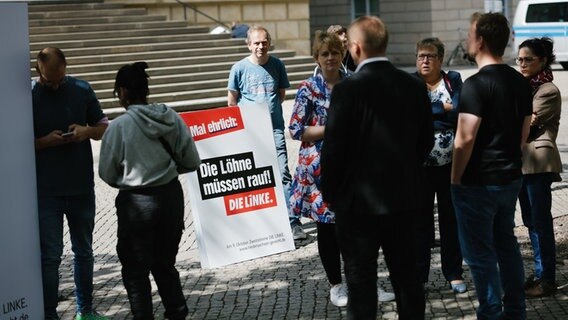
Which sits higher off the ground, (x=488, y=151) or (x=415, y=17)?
(x=415, y=17)

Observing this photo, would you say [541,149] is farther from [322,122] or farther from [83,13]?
[83,13]

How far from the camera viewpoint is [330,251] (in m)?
7.32

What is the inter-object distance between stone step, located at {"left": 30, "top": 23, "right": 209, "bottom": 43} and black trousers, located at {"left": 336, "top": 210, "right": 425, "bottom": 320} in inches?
813

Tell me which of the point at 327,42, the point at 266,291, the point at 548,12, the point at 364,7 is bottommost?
the point at 266,291

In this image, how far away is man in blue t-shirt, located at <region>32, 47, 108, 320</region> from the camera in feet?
22.1

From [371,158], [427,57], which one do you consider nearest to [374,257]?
[371,158]

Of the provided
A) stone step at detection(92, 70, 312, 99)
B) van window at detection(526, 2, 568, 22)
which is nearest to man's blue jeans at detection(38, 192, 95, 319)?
stone step at detection(92, 70, 312, 99)

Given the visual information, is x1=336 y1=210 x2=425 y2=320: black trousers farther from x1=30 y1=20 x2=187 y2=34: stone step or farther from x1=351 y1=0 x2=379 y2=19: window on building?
x1=351 y1=0 x2=379 y2=19: window on building

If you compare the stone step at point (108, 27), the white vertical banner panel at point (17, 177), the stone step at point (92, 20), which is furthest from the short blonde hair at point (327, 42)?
the stone step at point (92, 20)

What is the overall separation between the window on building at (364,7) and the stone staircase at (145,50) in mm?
15107

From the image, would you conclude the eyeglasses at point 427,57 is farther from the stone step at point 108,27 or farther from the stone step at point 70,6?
the stone step at point 70,6

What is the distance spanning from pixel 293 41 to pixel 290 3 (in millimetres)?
1084

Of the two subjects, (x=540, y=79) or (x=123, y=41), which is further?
(x=123, y=41)

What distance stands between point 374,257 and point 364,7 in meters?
37.6
